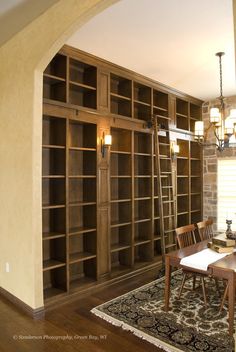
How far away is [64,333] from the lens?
2.79 m

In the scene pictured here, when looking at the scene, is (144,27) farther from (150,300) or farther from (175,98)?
(150,300)

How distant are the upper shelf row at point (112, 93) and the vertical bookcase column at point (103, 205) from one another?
0.42 meters

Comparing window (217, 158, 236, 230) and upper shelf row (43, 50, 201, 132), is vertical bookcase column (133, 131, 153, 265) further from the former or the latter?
window (217, 158, 236, 230)

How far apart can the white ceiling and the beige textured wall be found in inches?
17.8

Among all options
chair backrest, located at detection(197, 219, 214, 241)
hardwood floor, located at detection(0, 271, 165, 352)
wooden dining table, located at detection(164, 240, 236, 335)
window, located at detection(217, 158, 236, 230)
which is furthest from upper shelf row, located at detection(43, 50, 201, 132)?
hardwood floor, located at detection(0, 271, 165, 352)

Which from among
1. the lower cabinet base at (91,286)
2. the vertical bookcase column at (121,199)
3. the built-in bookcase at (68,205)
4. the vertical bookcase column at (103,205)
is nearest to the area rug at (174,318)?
the lower cabinet base at (91,286)

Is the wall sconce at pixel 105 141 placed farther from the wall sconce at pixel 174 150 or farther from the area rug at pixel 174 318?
the area rug at pixel 174 318

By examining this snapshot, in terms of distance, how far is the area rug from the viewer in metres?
2.61

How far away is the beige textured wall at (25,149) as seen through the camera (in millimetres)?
2974

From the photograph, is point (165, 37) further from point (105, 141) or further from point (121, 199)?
point (121, 199)

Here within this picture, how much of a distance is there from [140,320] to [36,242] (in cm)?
137

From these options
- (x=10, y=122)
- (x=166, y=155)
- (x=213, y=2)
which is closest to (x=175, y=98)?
(x=166, y=155)

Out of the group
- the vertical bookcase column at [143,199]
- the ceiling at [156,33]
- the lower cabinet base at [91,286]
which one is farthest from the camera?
the vertical bookcase column at [143,199]

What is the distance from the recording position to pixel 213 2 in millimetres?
2703
